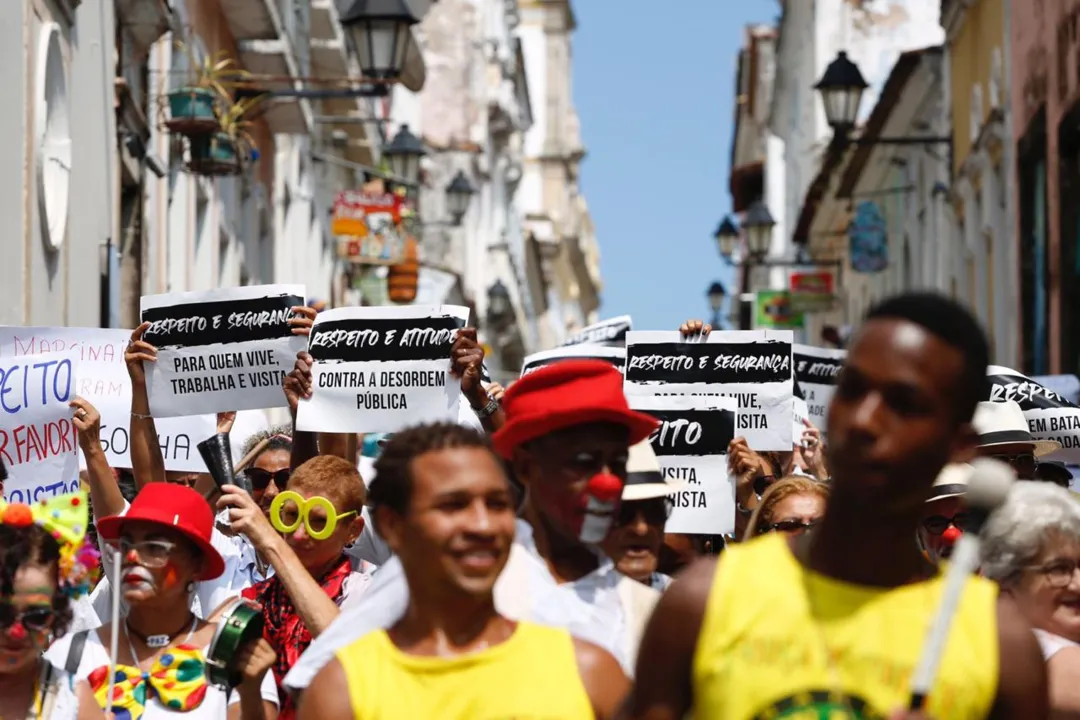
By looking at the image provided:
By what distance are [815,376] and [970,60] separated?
14538 mm

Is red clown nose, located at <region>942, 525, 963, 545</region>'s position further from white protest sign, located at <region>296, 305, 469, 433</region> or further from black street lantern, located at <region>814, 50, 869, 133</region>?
black street lantern, located at <region>814, 50, 869, 133</region>

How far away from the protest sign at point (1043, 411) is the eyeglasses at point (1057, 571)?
4.19 m

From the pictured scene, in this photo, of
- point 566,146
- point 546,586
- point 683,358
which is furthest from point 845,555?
point 566,146

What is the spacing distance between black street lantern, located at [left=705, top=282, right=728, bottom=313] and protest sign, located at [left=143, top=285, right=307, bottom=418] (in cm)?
→ 2786

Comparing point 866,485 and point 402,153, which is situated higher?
point 402,153

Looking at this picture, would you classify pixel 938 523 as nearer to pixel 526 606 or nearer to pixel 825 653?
pixel 526 606

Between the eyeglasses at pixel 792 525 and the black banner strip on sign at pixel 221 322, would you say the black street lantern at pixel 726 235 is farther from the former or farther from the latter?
the eyeglasses at pixel 792 525

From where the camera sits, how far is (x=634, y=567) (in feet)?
18.5

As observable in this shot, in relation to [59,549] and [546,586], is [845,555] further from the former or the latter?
[59,549]

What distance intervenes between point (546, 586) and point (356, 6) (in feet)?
39.4

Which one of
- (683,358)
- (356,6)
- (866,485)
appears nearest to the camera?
(866,485)

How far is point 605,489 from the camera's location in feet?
15.6

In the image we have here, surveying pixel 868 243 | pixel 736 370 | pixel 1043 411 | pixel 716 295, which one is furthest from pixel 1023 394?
pixel 716 295

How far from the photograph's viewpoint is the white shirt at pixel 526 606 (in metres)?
4.36
